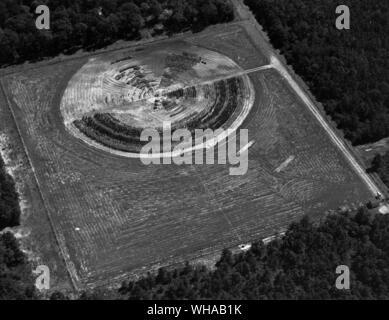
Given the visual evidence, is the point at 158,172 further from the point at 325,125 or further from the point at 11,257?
the point at 325,125

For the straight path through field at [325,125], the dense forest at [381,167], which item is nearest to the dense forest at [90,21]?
the straight path through field at [325,125]

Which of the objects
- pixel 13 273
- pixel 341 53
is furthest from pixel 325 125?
pixel 13 273

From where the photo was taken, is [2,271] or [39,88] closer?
[2,271]

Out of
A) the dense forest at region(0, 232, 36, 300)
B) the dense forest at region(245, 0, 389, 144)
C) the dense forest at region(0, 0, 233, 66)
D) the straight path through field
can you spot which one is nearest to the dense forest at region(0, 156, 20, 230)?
the dense forest at region(0, 232, 36, 300)
